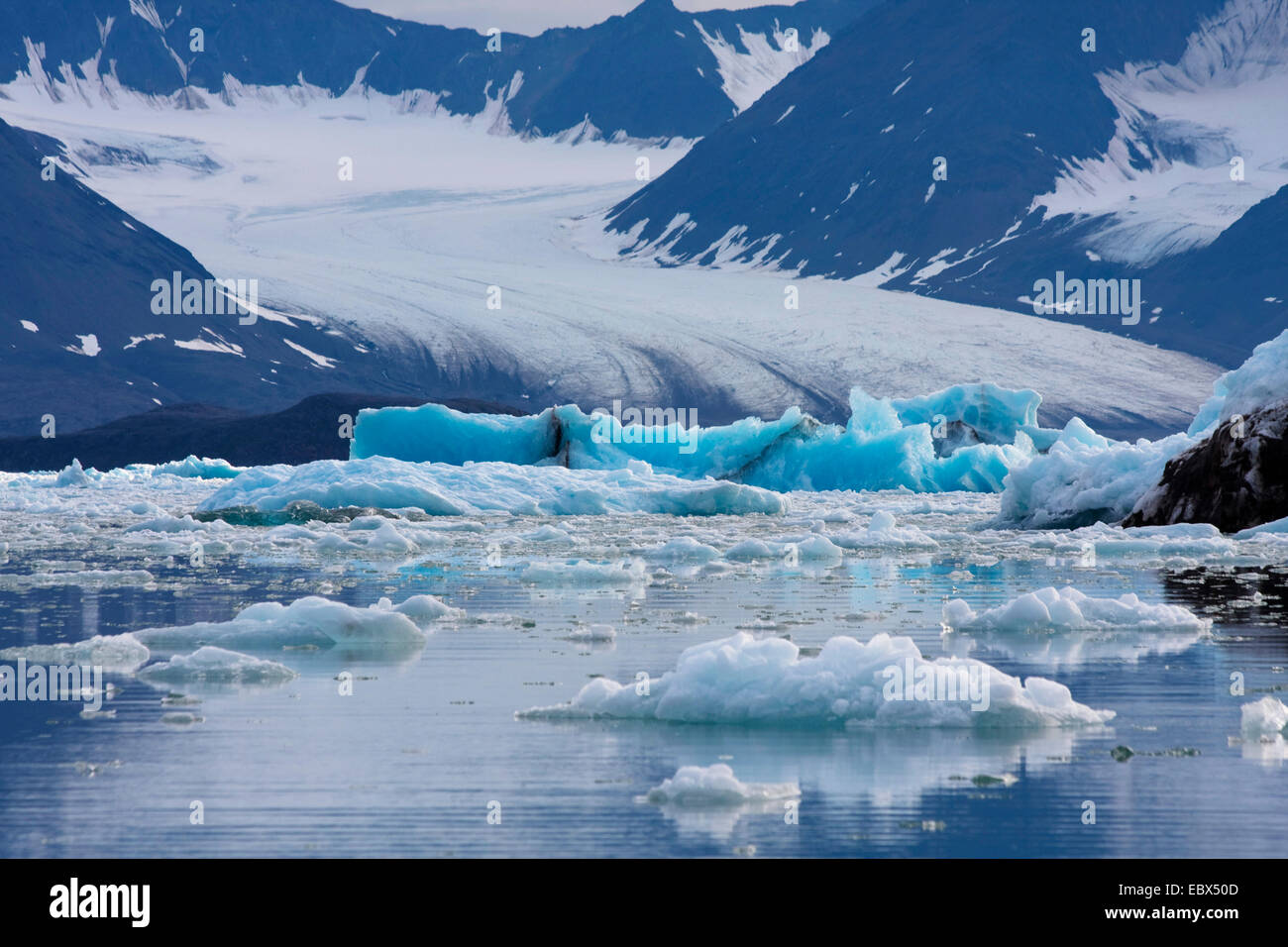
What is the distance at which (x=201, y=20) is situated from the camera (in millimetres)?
179875

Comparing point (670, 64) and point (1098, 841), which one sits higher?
point (670, 64)

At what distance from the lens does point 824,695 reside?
189 inches

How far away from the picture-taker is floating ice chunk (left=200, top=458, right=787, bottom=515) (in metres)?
18.6

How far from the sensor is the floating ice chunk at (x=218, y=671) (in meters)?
5.75

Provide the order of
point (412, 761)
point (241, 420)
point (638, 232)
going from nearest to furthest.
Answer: point (412, 761)
point (241, 420)
point (638, 232)

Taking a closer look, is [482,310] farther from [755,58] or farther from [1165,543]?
[755,58]

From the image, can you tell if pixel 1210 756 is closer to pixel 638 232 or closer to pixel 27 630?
pixel 27 630

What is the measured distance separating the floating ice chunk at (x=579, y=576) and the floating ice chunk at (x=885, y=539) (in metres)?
3.39

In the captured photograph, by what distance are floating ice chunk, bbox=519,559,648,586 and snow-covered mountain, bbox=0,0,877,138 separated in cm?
14869

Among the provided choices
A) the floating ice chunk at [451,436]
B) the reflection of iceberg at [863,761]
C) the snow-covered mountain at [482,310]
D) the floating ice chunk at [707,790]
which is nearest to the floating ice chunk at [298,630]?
the reflection of iceberg at [863,761]

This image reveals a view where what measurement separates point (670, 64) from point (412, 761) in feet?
541

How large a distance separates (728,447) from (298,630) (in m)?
19.4

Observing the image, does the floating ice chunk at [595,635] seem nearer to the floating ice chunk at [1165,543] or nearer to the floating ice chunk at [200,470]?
the floating ice chunk at [1165,543]

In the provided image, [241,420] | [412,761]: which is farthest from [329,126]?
[412,761]
